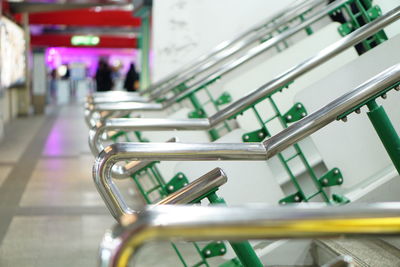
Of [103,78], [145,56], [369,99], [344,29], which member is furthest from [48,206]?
[103,78]

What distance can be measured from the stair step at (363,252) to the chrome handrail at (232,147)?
776 mm

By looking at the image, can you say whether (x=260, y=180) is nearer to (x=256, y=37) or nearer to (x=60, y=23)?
(x=256, y=37)

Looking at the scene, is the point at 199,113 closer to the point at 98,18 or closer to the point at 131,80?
the point at 131,80

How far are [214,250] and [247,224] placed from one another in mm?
1433

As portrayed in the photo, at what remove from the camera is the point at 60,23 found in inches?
700

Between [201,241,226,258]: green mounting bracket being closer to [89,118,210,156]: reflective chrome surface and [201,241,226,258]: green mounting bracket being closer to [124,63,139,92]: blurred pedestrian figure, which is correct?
[89,118,210,156]: reflective chrome surface

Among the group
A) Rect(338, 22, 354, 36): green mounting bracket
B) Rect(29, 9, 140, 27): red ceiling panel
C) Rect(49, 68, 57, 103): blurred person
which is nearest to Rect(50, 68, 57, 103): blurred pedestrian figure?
Rect(49, 68, 57, 103): blurred person

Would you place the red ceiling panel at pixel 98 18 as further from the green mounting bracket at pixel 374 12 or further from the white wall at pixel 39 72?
the green mounting bracket at pixel 374 12

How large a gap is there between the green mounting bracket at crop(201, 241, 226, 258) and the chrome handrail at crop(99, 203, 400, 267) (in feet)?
4.49

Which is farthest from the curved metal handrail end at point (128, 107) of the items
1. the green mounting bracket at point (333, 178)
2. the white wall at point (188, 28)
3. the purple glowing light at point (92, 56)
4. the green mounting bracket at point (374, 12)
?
the purple glowing light at point (92, 56)

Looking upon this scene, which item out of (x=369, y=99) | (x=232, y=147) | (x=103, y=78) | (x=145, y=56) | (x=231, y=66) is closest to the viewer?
(x=232, y=147)

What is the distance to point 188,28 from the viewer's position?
6.88 metres

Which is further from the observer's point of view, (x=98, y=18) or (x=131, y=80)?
(x=98, y=18)

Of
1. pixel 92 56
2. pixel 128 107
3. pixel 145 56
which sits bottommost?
Result: pixel 128 107
